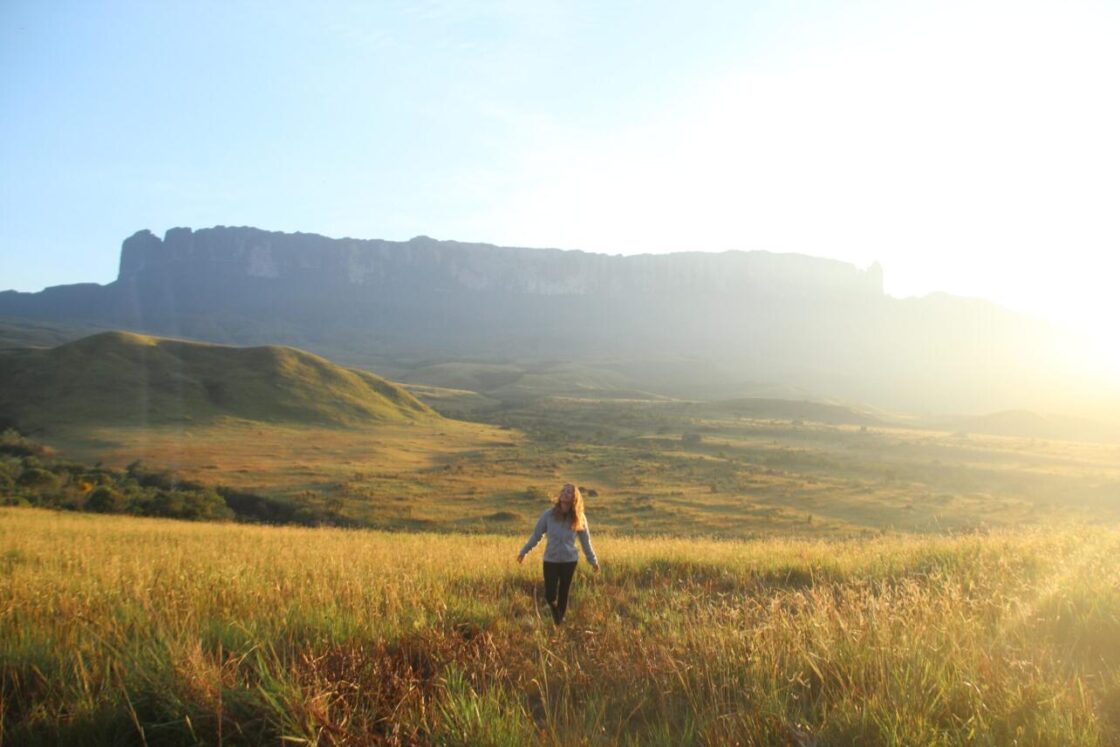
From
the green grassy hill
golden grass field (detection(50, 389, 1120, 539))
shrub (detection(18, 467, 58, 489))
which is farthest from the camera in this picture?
the green grassy hill

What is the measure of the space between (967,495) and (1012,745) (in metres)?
42.1

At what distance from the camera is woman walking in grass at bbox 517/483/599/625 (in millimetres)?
7566

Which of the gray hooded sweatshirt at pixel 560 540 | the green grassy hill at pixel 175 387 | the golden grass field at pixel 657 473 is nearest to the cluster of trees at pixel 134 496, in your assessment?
the golden grass field at pixel 657 473

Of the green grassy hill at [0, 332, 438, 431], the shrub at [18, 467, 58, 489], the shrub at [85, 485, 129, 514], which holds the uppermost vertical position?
the green grassy hill at [0, 332, 438, 431]

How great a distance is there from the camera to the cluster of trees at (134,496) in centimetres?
3048

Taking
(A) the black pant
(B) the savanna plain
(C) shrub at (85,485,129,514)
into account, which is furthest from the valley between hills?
(A) the black pant

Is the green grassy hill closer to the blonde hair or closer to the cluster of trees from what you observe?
the cluster of trees

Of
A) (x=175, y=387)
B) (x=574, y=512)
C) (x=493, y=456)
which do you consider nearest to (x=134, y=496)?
(x=493, y=456)

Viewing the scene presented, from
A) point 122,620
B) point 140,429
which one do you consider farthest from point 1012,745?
point 140,429

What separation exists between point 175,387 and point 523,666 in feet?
253

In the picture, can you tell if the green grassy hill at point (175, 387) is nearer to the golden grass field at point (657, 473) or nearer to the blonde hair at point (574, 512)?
the golden grass field at point (657, 473)

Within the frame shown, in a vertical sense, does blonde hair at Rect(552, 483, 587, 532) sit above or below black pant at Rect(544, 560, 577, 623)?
above

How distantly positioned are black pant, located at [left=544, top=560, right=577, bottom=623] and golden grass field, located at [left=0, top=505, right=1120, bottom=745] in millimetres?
260

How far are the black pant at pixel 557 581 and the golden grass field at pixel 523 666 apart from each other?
0.26 meters
